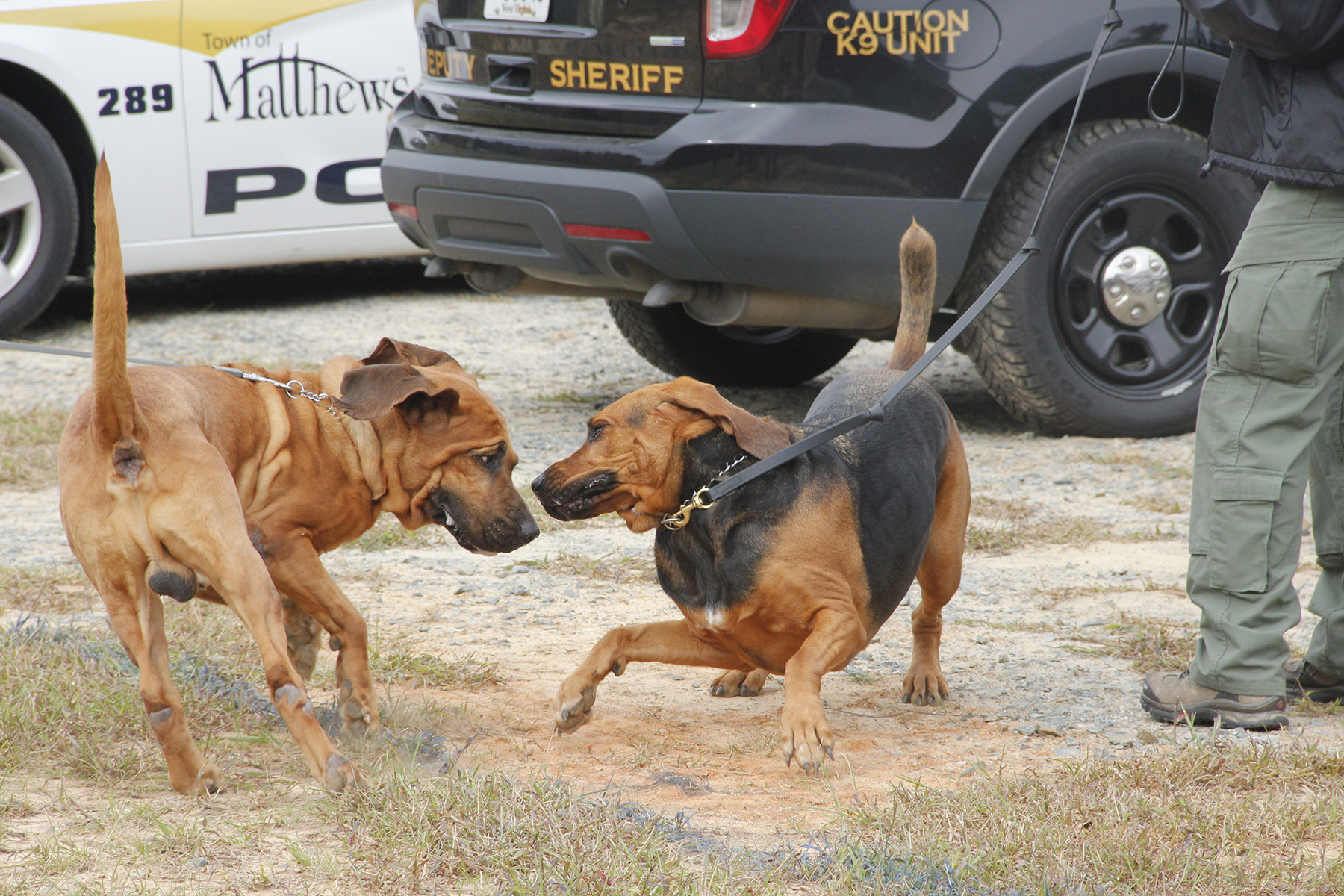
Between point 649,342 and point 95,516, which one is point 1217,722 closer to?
point 95,516

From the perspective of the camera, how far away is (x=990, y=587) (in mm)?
5031

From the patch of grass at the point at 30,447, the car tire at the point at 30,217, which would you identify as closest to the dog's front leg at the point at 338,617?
the patch of grass at the point at 30,447

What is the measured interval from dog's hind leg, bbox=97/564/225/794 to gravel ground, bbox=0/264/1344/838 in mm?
880

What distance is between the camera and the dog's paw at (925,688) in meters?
4.07

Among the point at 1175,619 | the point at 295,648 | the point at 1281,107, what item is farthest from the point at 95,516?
the point at 1175,619

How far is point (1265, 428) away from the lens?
3.59 m

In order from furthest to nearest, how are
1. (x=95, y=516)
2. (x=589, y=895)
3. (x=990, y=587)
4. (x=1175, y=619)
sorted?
(x=990, y=587), (x=1175, y=619), (x=95, y=516), (x=589, y=895)

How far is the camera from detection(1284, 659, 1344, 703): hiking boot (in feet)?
13.0

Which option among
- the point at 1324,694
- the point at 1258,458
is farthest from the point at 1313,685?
the point at 1258,458

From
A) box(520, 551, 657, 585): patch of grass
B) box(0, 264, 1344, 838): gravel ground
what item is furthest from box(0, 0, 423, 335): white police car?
box(520, 551, 657, 585): patch of grass

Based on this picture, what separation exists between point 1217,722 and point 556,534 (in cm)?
279

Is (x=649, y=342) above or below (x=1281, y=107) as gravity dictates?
below

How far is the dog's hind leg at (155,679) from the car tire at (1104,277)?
13.3 ft

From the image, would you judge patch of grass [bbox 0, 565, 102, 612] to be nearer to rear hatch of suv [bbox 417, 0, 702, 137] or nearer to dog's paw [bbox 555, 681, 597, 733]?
dog's paw [bbox 555, 681, 597, 733]
